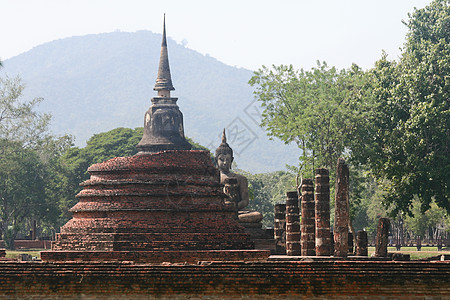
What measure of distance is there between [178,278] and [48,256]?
6.00 m

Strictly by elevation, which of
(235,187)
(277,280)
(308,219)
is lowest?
(277,280)

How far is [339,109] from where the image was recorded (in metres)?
38.1

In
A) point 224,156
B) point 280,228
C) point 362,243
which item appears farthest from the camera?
point 280,228

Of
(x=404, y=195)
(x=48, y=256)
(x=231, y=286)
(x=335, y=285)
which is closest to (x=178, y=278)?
(x=231, y=286)

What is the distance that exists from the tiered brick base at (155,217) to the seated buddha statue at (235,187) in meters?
6.43

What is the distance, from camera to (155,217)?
21.8 metres

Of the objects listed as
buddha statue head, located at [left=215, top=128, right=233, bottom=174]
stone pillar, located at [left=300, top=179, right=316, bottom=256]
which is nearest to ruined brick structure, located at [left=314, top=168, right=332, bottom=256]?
stone pillar, located at [left=300, top=179, right=316, bottom=256]

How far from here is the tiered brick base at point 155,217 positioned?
2089cm

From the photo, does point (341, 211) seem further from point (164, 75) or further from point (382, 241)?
point (164, 75)

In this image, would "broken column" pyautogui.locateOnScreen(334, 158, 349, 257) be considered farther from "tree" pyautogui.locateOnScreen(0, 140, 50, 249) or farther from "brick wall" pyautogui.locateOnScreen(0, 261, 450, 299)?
"tree" pyautogui.locateOnScreen(0, 140, 50, 249)

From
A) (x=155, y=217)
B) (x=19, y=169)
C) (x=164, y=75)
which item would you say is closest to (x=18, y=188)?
(x=19, y=169)

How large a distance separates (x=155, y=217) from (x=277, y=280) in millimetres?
6098

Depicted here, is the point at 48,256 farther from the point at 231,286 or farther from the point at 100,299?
the point at 231,286

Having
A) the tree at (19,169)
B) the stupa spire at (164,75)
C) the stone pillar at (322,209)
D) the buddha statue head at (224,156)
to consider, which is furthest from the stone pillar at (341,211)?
the tree at (19,169)
